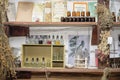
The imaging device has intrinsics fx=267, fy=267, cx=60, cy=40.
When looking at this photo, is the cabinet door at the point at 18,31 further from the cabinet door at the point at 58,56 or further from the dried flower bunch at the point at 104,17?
the dried flower bunch at the point at 104,17

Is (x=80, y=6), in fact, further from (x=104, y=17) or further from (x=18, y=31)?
(x=18, y=31)

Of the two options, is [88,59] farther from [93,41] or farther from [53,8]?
[53,8]

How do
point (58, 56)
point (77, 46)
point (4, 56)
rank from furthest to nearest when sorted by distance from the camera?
point (77, 46), point (58, 56), point (4, 56)

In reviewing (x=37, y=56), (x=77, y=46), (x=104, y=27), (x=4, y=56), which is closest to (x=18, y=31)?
(x=37, y=56)

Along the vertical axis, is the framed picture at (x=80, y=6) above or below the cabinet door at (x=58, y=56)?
above

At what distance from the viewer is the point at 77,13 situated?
3.04 m

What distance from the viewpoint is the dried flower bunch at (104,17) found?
2816 millimetres

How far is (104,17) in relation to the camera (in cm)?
282

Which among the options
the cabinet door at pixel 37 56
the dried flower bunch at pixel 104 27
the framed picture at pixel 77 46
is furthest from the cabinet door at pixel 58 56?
the dried flower bunch at pixel 104 27

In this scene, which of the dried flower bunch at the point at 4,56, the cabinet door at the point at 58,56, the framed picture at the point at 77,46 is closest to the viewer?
the dried flower bunch at the point at 4,56

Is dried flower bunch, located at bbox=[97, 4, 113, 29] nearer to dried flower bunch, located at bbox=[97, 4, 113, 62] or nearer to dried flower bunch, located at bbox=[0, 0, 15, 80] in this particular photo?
dried flower bunch, located at bbox=[97, 4, 113, 62]

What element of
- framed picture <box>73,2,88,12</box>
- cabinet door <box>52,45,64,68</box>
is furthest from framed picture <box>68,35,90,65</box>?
framed picture <box>73,2,88,12</box>

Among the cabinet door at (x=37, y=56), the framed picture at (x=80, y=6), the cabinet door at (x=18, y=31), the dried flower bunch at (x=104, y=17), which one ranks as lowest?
the cabinet door at (x=37, y=56)

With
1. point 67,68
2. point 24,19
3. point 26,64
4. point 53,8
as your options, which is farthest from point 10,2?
point 67,68
